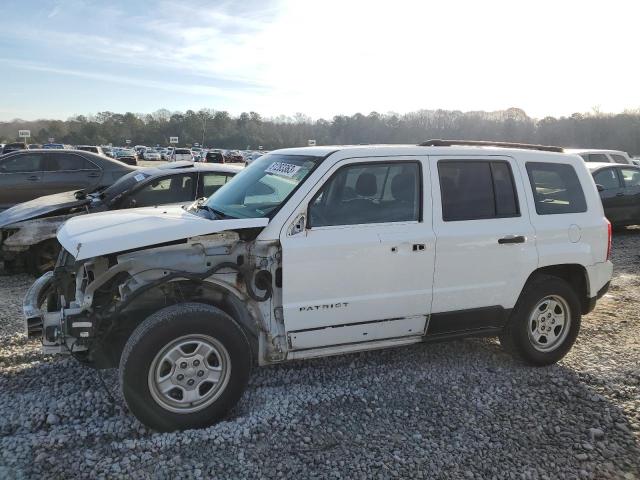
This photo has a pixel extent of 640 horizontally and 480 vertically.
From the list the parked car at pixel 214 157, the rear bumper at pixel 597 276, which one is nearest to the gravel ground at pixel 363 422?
the rear bumper at pixel 597 276

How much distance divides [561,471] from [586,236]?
224 centimetres

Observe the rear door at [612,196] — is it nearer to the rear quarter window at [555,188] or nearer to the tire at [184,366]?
the rear quarter window at [555,188]

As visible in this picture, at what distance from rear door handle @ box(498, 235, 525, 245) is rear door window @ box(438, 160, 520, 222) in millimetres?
188

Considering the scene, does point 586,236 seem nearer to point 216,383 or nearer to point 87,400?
point 216,383

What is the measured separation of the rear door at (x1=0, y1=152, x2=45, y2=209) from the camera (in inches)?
386

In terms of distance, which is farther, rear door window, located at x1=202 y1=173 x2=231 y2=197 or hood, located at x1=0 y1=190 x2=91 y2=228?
rear door window, located at x1=202 y1=173 x2=231 y2=197

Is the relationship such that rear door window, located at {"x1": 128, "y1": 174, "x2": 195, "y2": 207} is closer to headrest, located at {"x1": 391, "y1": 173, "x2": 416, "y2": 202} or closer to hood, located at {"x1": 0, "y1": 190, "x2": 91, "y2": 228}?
hood, located at {"x1": 0, "y1": 190, "x2": 91, "y2": 228}

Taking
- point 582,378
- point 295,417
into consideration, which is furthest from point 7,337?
point 582,378

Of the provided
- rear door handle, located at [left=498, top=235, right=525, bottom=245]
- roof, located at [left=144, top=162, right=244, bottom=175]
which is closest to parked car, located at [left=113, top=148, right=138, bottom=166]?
roof, located at [left=144, top=162, right=244, bottom=175]

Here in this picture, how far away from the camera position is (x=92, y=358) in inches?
137

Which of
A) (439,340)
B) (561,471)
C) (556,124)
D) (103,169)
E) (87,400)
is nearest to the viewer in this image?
(561,471)

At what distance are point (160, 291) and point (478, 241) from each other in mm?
2459

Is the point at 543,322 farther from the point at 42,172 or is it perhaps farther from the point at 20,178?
Result: the point at 20,178

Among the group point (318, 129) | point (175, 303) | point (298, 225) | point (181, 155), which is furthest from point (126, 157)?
point (318, 129)
